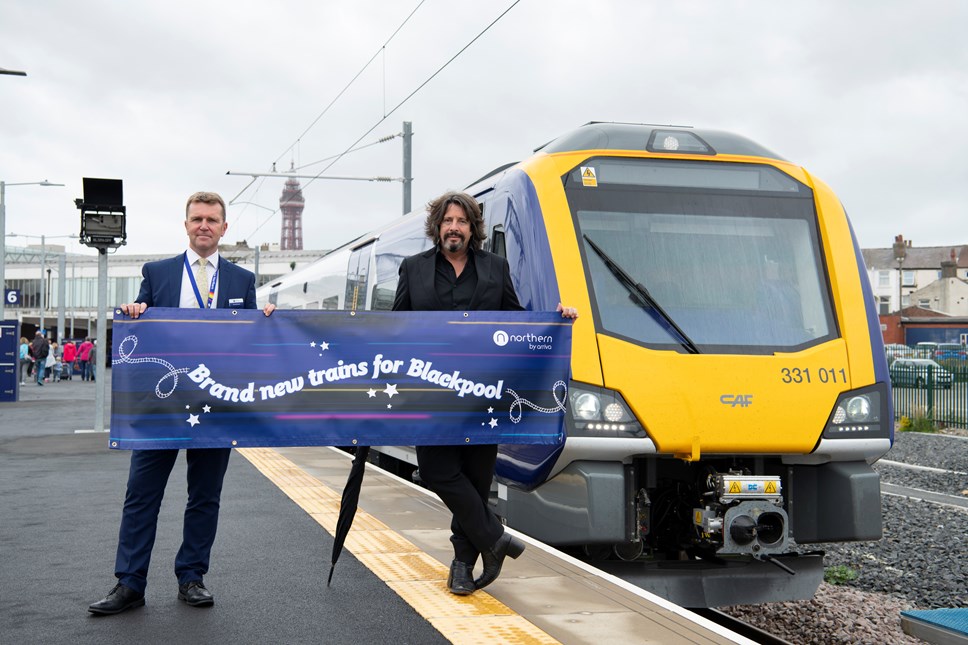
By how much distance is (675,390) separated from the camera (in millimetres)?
6391

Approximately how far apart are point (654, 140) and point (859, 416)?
2276mm

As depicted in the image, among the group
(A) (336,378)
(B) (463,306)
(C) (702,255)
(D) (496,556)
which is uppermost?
(C) (702,255)

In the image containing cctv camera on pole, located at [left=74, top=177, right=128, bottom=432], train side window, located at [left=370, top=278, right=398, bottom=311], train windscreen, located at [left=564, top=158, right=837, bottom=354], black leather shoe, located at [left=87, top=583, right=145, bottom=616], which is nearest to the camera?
black leather shoe, located at [left=87, top=583, right=145, bottom=616]

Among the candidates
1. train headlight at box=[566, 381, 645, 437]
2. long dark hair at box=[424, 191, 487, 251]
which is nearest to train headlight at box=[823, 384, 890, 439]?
train headlight at box=[566, 381, 645, 437]

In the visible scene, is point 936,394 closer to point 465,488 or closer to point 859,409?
point 859,409

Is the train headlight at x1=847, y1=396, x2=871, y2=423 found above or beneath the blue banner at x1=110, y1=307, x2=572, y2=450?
beneath

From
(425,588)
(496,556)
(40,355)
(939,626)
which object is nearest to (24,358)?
(40,355)

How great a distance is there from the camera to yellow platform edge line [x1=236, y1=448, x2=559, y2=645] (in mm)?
4547

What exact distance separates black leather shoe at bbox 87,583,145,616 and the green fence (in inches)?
834

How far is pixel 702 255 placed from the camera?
7055 mm

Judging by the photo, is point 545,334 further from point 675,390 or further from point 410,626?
point 410,626

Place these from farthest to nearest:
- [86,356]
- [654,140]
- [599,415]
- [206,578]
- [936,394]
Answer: [86,356] → [936,394] → [654,140] → [599,415] → [206,578]

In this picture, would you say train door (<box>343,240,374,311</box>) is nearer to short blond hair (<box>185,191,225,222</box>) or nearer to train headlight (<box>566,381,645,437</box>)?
train headlight (<box>566,381,645,437</box>)

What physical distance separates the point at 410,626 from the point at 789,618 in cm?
422
